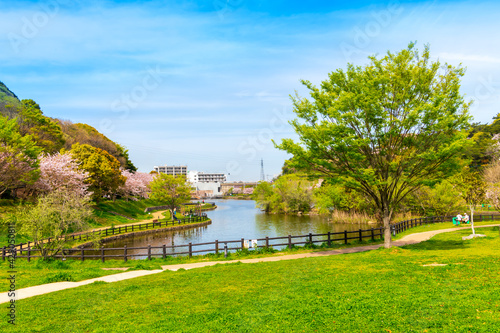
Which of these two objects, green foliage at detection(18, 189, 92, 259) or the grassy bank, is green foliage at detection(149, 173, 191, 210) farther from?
green foliage at detection(18, 189, 92, 259)

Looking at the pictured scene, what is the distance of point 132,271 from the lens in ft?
55.1

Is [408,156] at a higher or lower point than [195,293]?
higher

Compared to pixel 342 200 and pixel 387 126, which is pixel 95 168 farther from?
pixel 387 126

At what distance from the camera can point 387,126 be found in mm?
19219

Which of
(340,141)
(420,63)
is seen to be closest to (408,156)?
(340,141)

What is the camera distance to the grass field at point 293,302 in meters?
7.86

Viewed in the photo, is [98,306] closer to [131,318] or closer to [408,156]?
[131,318]

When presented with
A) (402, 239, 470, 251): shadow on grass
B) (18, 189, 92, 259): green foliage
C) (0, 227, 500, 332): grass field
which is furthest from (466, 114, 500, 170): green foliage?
(18, 189, 92, 259): green foliage

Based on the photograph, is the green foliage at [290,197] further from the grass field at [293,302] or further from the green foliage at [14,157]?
the grass field at [293,302]

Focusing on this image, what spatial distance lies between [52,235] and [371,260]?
19180mm

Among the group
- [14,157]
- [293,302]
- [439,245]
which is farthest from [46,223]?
[439,245]

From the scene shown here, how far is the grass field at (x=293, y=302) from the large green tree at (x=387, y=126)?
670 centimetres

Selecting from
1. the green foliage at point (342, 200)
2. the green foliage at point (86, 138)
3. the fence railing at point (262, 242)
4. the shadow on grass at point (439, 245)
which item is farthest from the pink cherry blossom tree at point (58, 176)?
the shadow on grass at point (439, 245)

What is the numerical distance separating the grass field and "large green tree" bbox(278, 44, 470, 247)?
670 centimetres
